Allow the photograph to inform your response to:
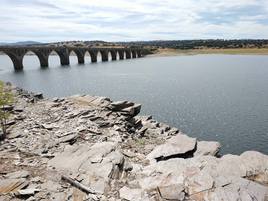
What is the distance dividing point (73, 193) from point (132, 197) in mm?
2905

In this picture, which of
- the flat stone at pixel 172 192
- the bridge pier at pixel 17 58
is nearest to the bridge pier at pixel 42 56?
the bridge pier at pixel 17 58

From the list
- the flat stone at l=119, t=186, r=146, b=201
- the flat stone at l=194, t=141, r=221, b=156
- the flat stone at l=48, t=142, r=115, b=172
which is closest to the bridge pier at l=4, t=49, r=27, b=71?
the flat stone at l=48, t=142, r=115, b=172

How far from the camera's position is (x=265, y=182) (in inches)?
685

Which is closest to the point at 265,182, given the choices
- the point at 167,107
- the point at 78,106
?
the point at 78,106

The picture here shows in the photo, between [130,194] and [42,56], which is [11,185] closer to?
[130,194]

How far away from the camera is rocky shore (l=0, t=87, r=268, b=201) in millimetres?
15586

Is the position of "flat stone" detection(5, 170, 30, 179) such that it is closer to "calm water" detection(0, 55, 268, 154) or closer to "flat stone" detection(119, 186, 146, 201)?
"flat stone" detection(119, 186, 146, 201)

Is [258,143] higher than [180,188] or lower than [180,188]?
lower

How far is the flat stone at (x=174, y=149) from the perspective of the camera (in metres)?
21.0

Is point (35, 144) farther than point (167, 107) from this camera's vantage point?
No

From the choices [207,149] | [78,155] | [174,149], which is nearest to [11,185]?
[78,155]

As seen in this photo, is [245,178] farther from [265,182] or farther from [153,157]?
[153,157]

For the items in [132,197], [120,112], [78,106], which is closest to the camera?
[132,197]

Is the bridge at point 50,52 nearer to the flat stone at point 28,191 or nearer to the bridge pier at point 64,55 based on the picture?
the bridge pier at point 64,55
